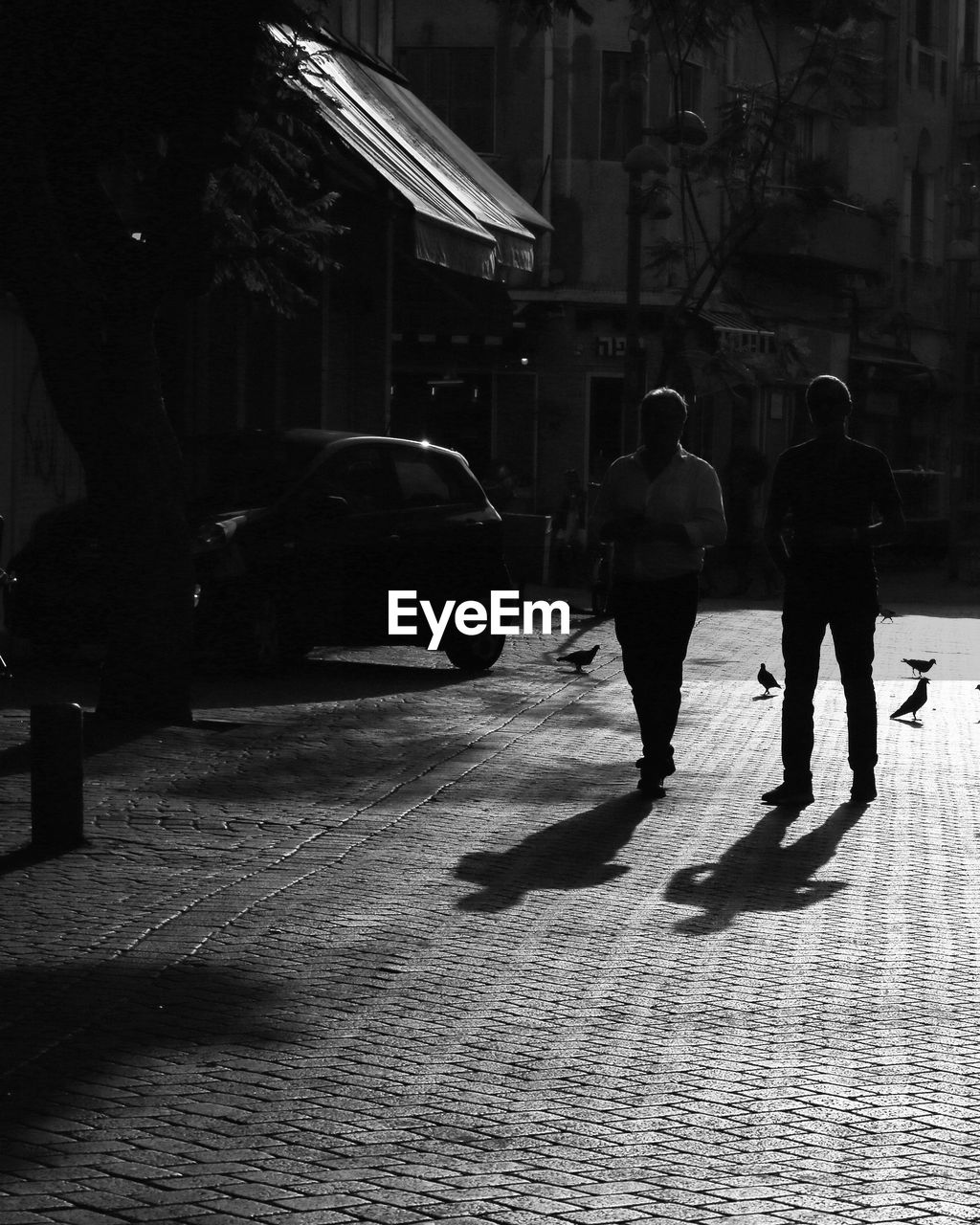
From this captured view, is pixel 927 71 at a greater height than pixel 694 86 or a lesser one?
greater

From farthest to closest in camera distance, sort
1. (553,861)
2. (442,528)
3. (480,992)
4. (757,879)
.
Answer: (442,528) → (553,861) → (757,879) → (480,992)

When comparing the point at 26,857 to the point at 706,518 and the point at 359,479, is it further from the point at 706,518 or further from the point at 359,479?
the point at 359,479

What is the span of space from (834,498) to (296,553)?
5979 mm

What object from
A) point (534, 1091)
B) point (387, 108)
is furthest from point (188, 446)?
point (534, 1091)

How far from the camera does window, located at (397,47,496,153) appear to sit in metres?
37.0

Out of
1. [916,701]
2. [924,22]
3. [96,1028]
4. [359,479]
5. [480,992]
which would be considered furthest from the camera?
[924,22]

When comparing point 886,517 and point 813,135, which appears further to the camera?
point 813,135

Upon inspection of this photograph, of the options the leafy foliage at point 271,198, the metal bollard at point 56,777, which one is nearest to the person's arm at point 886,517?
the metal bollard at point 56,777

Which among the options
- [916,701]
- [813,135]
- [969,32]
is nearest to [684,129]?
[916,701]

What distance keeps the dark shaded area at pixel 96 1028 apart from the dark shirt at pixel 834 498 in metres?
4.33

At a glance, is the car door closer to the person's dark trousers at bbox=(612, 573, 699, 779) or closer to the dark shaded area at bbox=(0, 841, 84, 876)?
the person's dark trousers at bbox=(612, 573, 699, 779)

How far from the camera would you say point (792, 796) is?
9789 mm

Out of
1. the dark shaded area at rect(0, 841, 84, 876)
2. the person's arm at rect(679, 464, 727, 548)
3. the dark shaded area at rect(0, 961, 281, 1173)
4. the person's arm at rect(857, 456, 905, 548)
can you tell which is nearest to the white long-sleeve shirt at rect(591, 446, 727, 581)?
the person's arm at rect(679, 464, 727, 548)

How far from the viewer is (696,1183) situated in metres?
4.32
